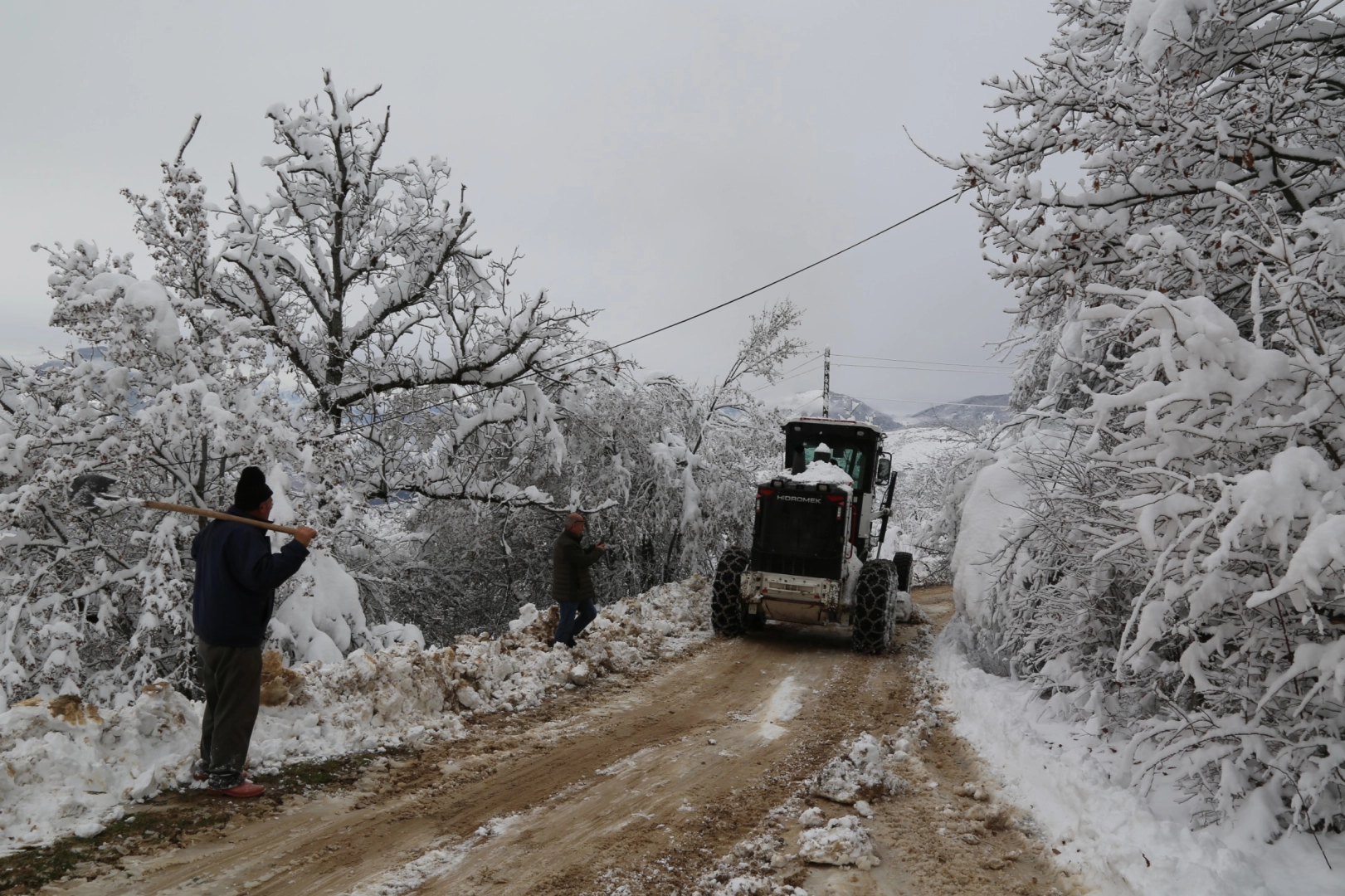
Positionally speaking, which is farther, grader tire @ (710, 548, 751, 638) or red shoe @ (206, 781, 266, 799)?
grader tire @ (710, 548, 751, 638)

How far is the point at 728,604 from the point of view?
35.1 ft

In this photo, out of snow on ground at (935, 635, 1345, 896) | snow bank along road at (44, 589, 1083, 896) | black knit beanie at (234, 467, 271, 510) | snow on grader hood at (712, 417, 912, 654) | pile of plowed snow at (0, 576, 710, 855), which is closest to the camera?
snow on ground at (935, 635, 1345, 896)

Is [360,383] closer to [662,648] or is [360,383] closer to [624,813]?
[662,648]

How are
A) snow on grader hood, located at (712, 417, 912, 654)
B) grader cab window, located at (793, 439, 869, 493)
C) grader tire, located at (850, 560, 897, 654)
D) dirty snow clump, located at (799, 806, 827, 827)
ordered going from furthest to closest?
grader cab window, located at (793, 439, 869, 493), snow on grader hood, located at (712, 417, 912, 654), grader tire, located at (850, 560, 897, 654), dirty snow clump, located at (799, 806, 827, 827)

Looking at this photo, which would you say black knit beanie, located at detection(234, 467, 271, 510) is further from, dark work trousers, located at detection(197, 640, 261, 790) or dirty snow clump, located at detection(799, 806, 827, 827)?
dirty snow clump, located at detection(799, 806, 827, 827)

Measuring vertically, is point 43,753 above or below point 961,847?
above

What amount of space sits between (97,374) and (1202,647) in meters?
8.86

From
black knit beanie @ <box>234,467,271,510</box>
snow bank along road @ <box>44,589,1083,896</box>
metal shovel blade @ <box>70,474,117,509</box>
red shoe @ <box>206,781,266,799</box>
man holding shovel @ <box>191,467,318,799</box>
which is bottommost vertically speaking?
snow bank along road @ <box>44,589,1083,896</box>

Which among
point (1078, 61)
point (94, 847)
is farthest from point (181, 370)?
point (1078, 61)

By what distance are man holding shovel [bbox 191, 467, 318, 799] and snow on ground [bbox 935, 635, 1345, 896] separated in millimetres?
4487

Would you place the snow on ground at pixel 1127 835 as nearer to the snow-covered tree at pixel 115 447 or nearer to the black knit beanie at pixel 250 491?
the black knit beanie at pixel 250 491

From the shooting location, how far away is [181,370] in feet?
24.5

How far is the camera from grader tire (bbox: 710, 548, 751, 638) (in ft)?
35.1

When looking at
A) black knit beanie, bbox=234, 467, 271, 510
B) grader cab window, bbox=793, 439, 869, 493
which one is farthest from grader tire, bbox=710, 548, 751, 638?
black knit beanie, bbox=234, 467, 271, 510
